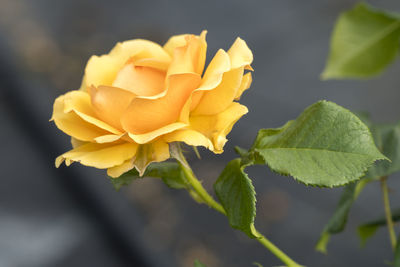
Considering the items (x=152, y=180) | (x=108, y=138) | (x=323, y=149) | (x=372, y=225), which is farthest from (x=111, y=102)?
(x=152, y=180)

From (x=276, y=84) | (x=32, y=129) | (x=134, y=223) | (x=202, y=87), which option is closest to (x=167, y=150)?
(x=202, y=87)

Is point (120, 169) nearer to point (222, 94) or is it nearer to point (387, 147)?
point (222, 94)

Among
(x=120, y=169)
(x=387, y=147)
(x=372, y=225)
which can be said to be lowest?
(x=372, y=225)

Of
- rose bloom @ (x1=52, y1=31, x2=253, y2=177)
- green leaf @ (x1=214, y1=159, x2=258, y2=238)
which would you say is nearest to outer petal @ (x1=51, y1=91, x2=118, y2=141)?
rose bloom @ (x1=52, y1=31, x2=253, y2=177)

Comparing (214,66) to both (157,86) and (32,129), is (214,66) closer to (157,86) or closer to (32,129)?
(157,86)

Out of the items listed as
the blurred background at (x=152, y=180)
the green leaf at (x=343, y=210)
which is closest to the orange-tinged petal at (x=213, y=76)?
the green leaf at (x=343, y=210)

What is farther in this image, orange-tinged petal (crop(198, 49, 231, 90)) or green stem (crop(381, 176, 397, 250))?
green stem (crop(381, 176, 397, 250))

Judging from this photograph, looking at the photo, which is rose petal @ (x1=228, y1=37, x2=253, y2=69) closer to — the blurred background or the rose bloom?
the rose bloom

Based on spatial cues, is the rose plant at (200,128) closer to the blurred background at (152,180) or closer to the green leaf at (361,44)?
the green leaf at (361,44)
